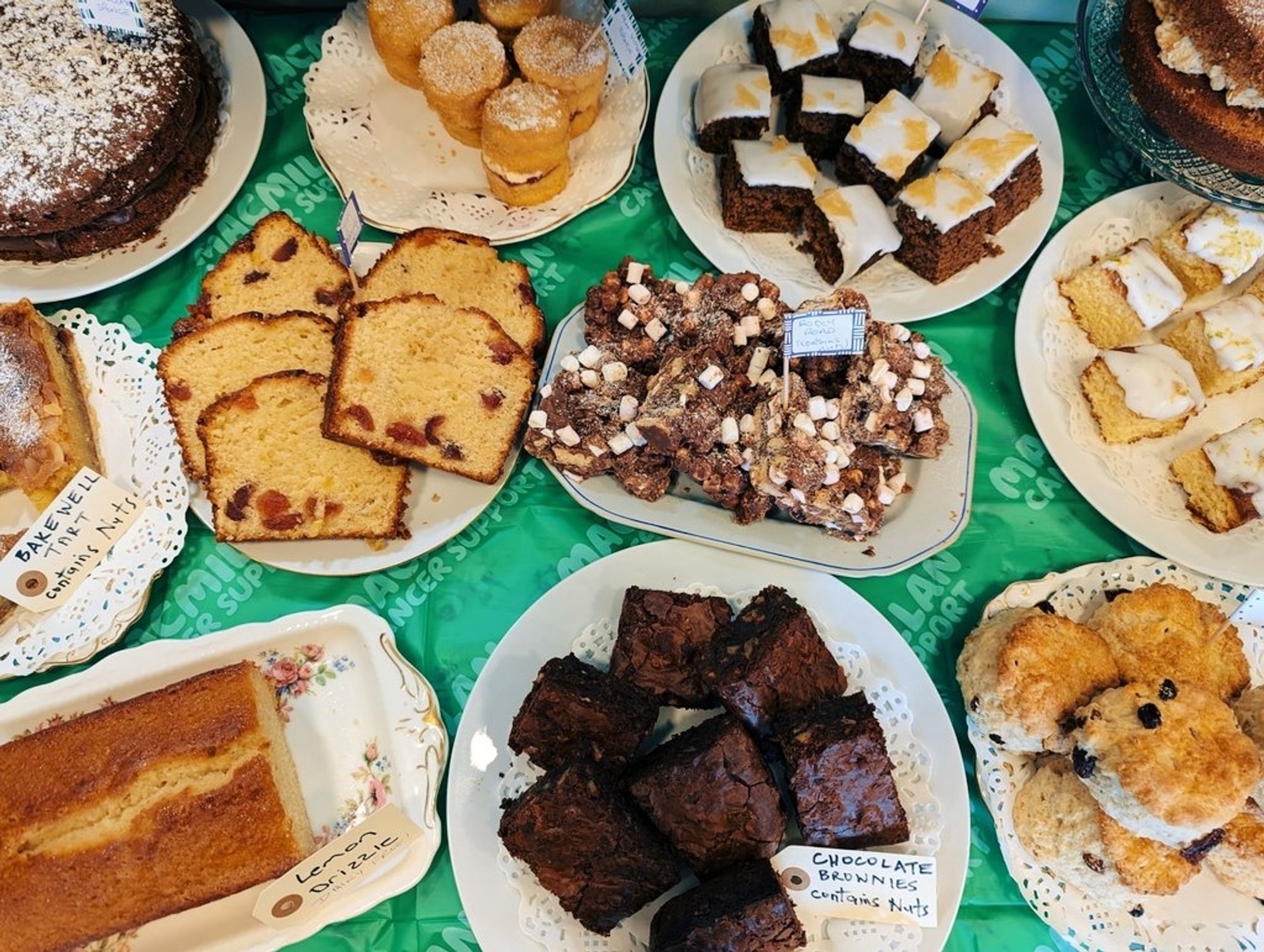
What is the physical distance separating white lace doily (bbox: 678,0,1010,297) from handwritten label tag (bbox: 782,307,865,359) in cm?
64

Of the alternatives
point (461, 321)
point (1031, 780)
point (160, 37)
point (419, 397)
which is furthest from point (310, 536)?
point (1031, 780)

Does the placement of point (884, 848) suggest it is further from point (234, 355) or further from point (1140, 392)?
point (234, 355)

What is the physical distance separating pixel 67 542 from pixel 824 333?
214cm

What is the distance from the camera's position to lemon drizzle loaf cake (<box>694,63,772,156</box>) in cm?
288

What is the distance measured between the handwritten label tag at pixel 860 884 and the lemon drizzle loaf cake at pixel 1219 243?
209cm

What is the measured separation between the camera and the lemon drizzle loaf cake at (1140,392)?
2602 millimetres

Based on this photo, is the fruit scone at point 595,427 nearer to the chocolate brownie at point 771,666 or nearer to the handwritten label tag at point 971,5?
the chocolate brownie at point 771,666

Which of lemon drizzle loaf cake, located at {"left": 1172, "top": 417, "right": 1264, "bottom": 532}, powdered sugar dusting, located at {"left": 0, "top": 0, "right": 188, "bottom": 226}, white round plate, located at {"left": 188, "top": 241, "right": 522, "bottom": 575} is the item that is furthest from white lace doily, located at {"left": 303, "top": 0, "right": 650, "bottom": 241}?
lemon drizzle loaf cake, located at {"left": 1172, "top": 417, "right": 1264, "bottom": 532}

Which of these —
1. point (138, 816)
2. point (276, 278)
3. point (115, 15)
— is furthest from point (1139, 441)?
point (115, 15)

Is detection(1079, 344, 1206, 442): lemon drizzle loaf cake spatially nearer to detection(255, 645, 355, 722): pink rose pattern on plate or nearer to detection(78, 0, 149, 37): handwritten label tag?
detection(255, 645, 355, 722): pink rose pattern on plate

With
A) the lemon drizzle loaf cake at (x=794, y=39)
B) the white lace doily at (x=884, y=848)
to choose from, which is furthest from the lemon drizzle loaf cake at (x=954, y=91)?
the white lace doily at (x=884, y=848)

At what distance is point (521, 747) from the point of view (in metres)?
2.28

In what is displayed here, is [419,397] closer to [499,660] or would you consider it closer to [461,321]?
[461,321]

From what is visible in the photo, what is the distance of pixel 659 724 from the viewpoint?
2.48m
